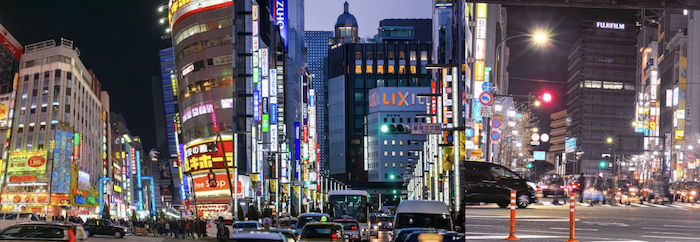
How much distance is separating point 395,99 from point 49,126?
7145 inches

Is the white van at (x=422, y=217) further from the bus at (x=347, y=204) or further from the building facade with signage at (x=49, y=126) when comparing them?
the bus at (x=347, y=204)

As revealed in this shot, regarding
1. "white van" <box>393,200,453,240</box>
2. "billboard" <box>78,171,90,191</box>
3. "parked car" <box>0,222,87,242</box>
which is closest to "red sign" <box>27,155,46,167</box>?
"billboard" <box>78,171,90,191</box>

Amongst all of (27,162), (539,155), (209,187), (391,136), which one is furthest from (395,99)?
(27,162)

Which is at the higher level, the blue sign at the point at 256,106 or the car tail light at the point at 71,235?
the blue sign at the point at 256,106

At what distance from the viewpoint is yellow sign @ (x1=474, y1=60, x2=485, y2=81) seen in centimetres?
5291

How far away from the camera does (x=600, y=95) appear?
28641mm

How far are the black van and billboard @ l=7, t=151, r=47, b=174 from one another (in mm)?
18803

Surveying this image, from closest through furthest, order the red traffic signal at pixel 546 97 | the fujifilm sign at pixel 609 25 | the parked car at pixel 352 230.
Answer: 1. the fujifilm sign at pixel 609 25
2. the red traffic signal at pixel 546 97
3. the parked car at pixel 352 230

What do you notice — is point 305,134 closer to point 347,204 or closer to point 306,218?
point 347,204

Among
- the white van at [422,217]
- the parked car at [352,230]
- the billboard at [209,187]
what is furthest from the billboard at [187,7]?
the parked car at [352,230]

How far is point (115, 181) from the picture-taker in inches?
685

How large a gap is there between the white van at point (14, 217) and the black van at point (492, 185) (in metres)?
18.8

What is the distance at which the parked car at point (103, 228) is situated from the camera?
54.4 ft

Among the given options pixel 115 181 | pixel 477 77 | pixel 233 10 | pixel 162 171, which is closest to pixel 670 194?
pixel 477 77
